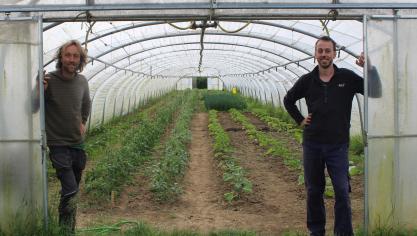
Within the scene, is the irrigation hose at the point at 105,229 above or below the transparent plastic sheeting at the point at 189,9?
below

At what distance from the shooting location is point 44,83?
4973 mm

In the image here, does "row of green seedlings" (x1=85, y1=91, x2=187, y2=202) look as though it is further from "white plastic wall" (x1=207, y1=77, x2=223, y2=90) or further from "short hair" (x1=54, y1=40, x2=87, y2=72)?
"white plastic wall" (x1=207, y1=77, x2=223, y2=90)

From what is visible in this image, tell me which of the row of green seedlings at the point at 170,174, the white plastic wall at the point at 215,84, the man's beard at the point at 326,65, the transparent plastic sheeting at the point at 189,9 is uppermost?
the white plastic wall at the point at 215,84

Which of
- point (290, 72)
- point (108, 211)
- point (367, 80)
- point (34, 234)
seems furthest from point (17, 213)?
point (290, 72)

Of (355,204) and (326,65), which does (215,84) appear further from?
(326,65)

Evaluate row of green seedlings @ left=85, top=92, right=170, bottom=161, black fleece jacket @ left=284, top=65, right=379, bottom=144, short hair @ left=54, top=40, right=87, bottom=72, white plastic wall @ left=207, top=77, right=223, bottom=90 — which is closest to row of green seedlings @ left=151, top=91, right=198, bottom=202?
row of green seedlings @ left=85, top=92, right=170, bottom=161

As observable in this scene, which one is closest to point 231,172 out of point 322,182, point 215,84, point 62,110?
point 322,182

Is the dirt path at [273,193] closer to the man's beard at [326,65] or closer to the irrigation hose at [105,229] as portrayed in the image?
the irrigation hose at [105,229]

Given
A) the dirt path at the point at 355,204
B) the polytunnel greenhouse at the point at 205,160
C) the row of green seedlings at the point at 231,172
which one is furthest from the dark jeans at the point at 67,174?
the dirt path at the point at 355,204

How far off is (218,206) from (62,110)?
2.99 m

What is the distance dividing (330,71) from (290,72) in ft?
43.9

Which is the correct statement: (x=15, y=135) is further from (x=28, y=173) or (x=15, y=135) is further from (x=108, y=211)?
(x=108, y=211)

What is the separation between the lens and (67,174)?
4.93 m

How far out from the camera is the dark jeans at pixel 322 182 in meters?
4.92
